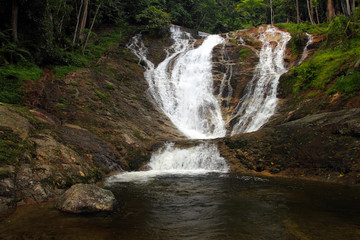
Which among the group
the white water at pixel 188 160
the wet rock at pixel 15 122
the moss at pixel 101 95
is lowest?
the white water at pixel 188 160

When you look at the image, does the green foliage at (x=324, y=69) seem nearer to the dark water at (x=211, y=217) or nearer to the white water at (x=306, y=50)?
the white water at (x=306, y=50)

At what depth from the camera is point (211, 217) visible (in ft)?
16.4

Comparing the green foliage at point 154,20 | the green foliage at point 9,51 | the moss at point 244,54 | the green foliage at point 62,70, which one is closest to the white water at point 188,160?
the green foliage at point 62,70

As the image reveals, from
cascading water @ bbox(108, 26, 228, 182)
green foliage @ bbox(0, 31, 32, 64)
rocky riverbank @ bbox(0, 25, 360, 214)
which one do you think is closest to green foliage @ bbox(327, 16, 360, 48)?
rocky riverbank @ bbox(0, 25, 360, 214)

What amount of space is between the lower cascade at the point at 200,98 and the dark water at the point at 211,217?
11.7 ft

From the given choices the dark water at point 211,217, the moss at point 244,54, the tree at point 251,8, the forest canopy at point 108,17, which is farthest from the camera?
the tree at point 251,8

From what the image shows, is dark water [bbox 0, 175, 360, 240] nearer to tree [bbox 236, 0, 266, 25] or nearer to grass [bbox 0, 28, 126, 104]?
grass [bbox 0, 28, 126, 104]

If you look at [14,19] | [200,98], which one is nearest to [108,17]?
[14,19]

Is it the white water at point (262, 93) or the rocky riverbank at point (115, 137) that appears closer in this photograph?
the rocky riverbank at point (115, 137)

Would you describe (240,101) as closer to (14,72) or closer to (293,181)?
(293,181)

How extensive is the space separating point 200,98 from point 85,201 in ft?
55.2

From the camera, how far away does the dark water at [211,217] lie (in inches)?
158

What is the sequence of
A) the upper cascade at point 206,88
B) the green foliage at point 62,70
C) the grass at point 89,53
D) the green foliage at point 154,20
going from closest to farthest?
the green foliage at point 62,70
the grass at point 89,53
the upper cascade at point 206,88
the green foliage at point 154,20

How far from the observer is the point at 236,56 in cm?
2556
